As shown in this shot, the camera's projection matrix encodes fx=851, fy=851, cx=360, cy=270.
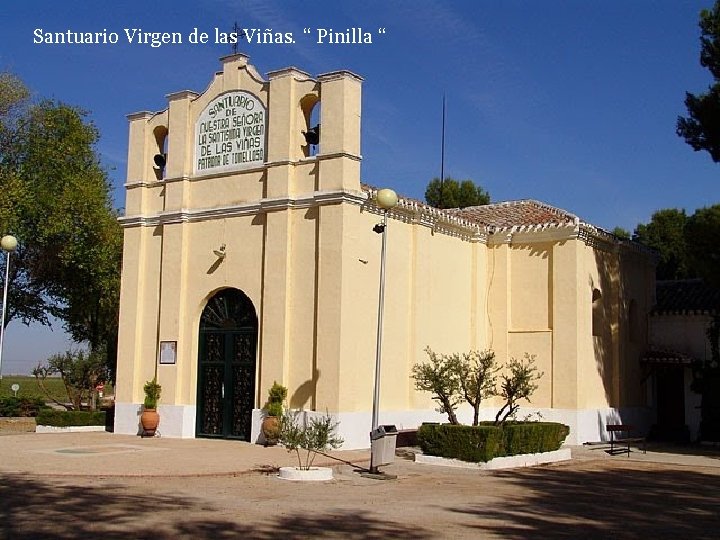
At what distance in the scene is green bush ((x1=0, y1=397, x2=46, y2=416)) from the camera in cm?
3155

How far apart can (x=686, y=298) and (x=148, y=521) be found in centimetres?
2181

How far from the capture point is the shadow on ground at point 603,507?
35.3 feet

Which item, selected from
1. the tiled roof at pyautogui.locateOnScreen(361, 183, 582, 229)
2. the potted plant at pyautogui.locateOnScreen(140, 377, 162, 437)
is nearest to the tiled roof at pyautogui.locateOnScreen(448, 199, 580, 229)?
the tiled roof at pyautogui.locateOnScreen(361, 183, 582, 229)

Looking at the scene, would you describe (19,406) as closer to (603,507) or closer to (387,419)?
(387,419)

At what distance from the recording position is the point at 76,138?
33.9m

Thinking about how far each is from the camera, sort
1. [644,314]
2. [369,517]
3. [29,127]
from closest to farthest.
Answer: [369,517], [644,314], [29,127]

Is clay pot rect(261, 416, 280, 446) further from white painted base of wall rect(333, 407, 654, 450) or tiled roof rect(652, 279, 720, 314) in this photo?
tiled roof rect(652, 279, 720, 314)

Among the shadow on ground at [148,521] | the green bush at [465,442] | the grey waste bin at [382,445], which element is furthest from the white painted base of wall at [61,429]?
the shadow on ground at [148,521]

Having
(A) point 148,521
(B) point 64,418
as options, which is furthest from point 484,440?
(B) point 64,418

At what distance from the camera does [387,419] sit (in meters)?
21.1

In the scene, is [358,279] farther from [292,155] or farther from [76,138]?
[76,138]

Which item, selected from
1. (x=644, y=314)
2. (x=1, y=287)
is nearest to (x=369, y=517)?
(x=644, y=314)

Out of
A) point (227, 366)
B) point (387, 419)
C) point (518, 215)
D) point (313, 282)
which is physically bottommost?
point (387, 419)

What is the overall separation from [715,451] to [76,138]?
25.7 metres
